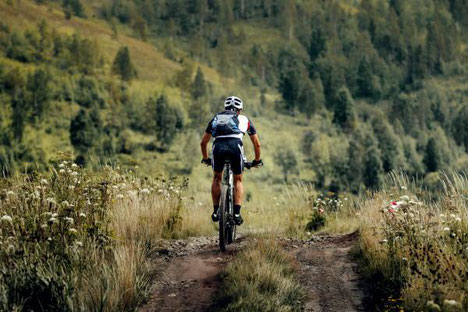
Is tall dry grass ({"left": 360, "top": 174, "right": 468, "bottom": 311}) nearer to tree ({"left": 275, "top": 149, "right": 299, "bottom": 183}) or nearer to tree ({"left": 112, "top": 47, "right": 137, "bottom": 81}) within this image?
tree ({"left": 275, "top": 149, "right": 299, "bottom": 183})

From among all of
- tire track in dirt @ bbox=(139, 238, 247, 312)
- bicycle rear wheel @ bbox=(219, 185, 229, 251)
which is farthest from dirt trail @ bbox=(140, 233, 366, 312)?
bicycle rear wheel @ bbox=(219, 185, 229, 251)

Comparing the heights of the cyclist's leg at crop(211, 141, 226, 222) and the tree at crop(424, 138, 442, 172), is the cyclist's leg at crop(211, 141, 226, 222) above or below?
below

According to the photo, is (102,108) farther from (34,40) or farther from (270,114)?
(270,114)

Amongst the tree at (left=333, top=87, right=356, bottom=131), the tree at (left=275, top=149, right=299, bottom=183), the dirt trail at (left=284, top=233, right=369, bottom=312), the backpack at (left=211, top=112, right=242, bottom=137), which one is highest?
the tree at (left=333, top=87, right=356, bottom=131)

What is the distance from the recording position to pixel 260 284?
17.8ft

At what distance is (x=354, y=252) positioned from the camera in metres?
7.18

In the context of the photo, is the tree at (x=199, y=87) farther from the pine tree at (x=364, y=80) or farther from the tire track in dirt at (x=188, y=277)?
the tire track in dirt at (x=188, y=277)

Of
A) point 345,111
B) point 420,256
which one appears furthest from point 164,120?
Result: point 420,256

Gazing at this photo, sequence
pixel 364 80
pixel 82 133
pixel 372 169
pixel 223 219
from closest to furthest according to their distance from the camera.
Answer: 1. pixel 223 219
2. pixel 82 133
3. pixel 372 169
4. pixel 364 80

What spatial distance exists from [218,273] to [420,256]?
2.45 m

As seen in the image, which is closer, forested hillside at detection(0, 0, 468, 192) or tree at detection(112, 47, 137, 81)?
forested hillside at detection(0, 0, 468, 192)

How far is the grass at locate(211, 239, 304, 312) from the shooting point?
16.3 feet

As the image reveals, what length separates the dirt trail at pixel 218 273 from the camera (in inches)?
213

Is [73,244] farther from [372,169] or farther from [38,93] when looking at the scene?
[38,93]
